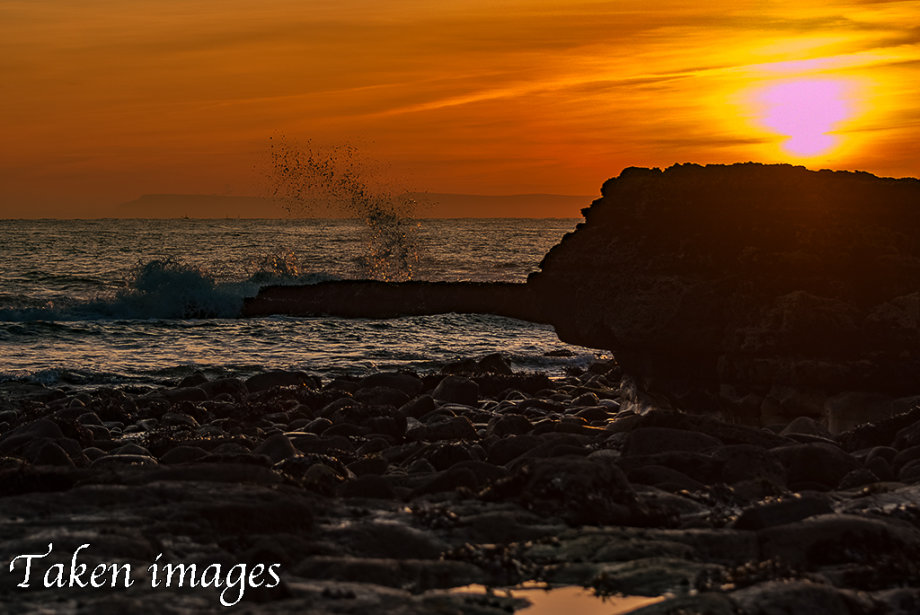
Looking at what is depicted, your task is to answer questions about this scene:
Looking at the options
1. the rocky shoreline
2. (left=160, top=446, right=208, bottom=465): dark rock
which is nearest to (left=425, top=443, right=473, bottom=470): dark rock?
the rocky shoreline

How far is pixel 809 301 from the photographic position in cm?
932

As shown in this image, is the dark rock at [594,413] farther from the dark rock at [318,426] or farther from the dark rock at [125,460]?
the dark rock at [125,460]

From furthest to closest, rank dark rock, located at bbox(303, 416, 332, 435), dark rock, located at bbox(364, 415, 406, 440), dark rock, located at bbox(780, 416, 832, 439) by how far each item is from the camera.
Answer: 1. dark rock, located at bbox(303, 416, 332, 435)
2. dark rock, located at bbox(364, 415, 406, 440)
3. dark rock, located at bbox(780, 416, 832, 439)

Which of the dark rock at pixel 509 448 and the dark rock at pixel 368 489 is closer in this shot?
the dark rock at pixel 368 489

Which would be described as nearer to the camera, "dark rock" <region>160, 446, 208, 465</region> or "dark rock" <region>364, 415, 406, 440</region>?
"dark rock" <region>160, 446, 208, 465</region>

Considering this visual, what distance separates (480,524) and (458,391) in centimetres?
695

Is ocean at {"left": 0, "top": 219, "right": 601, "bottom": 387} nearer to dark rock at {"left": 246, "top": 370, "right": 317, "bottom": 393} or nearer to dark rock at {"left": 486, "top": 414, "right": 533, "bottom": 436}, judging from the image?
dark rock at {"left": 246, "top": 370, "right": 317, "bottom": 393}

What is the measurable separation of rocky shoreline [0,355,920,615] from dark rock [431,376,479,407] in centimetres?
382

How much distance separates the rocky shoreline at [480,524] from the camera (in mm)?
3846

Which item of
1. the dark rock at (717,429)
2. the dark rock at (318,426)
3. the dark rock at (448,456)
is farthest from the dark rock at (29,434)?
the dark rock at (717,429)

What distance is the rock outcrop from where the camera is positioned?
9.28 m

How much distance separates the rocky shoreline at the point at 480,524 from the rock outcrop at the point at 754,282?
1.43m

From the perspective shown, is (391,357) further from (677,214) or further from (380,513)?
(380,513)

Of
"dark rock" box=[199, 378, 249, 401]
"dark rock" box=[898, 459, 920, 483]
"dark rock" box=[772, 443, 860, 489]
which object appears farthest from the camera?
"dark rock" box=[199, 378, 249, 401]
